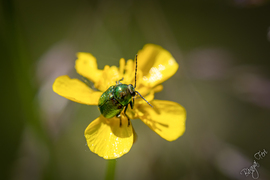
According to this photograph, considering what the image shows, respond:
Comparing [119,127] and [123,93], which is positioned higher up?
[123,93]

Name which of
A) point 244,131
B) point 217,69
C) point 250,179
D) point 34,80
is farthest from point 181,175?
point 34,80

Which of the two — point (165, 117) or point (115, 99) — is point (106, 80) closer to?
point (115, 99)

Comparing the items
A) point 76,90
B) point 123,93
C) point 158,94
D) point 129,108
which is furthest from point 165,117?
point 158,94

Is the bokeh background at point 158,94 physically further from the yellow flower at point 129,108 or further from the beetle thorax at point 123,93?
the beetle thorax at point 123,93

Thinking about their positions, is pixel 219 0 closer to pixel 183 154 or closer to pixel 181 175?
pixel 183 154

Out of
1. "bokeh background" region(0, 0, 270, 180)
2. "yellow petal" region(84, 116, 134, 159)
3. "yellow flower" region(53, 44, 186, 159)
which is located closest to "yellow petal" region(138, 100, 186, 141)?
"yellow flower" region(53, 44, 186, 159)

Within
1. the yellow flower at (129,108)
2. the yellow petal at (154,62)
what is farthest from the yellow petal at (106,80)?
the yellow petal at (154,62)
